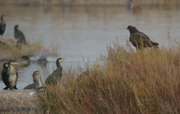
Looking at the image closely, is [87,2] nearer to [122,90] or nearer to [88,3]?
[88,3]

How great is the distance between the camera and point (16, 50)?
1398 centimetres

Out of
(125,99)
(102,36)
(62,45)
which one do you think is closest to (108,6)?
(102,36)

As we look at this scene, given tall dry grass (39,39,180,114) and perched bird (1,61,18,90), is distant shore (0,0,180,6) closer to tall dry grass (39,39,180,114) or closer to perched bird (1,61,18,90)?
perched bird (1,61,18,90)

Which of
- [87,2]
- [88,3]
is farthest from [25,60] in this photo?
[87,2]

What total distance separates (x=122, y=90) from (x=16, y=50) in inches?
353

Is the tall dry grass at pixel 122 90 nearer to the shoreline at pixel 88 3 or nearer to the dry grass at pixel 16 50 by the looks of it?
the dry grass at pixel 16 50

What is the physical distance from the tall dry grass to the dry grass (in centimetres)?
791

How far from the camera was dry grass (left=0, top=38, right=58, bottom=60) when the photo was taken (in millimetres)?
13859

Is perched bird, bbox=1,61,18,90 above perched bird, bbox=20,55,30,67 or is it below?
below

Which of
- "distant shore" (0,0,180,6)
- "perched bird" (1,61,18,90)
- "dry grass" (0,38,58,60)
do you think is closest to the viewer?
"perched bird" (1,61,18,90)

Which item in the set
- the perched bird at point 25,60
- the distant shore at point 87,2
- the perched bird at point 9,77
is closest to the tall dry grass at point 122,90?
the perched bird at point 9,77

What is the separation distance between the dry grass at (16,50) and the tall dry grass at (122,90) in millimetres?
7907

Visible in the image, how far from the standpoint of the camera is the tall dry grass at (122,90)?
5418 millimetres

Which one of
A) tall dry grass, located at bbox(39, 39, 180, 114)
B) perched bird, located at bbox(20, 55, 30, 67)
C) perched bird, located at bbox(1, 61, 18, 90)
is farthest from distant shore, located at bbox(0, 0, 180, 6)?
tall dry grass, located at bbox(39, 39, 180, 114)
